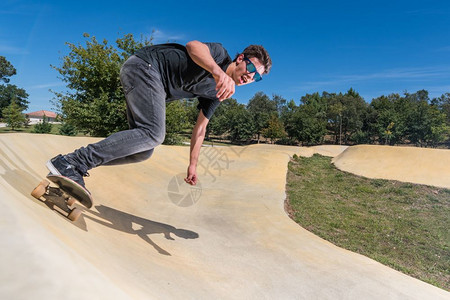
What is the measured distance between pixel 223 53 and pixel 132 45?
19.0 meters

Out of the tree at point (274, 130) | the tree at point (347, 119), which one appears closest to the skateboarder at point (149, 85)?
the tree at point (274, 130)

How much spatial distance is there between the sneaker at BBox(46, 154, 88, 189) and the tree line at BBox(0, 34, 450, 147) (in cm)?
1499

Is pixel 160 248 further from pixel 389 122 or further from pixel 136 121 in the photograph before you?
pixel 389 122

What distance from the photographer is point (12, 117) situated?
41688mm

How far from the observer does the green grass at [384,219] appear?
4672 mm

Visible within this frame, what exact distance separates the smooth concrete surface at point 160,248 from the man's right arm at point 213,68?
126cm

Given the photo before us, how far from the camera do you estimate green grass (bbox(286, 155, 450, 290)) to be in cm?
467

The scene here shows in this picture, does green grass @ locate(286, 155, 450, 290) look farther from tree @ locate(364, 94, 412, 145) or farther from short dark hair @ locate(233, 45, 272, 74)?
tree @ locate(364, 94, 412, 145)

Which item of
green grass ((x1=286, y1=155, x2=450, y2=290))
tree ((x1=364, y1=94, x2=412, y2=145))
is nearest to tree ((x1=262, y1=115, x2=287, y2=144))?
tree ((x1=364, y1=94, x2=412, y2=145))

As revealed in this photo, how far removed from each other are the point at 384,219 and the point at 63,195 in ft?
24.9

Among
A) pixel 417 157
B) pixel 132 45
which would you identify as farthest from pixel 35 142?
pixel 417 157

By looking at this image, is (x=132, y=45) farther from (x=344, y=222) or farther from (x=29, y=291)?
(x=29, y=291)

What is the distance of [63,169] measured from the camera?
2100mm

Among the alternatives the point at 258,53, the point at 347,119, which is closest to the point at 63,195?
the point at 258,53
